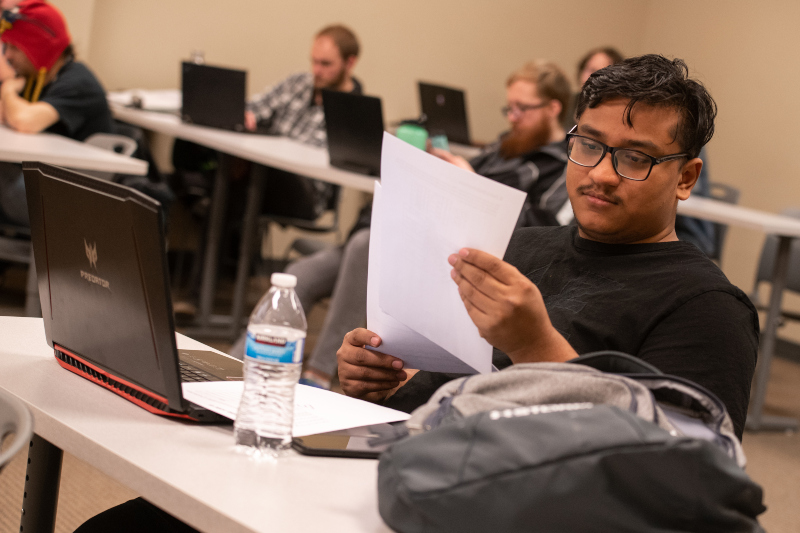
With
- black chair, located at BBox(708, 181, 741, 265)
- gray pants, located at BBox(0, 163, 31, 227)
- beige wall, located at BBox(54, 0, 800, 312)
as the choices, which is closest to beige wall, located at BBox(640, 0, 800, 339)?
beige wall, located at BBox(54, 0, 800, 312)

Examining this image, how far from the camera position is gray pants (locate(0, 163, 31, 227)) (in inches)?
119

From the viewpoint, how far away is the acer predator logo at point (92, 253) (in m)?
0.94

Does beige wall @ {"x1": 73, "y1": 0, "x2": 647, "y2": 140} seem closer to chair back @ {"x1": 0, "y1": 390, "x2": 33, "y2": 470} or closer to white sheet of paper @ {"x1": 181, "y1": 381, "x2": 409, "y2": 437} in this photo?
white sheet of paper @ {"x1": 181, "y1": 381, "x2": 409, "y2": 437}

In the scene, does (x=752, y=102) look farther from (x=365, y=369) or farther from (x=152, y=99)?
(x=365, y=369)

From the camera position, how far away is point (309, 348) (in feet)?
12.4

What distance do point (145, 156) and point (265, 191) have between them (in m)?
0.62

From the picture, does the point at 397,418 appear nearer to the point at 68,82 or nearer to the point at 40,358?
the point at 40,358

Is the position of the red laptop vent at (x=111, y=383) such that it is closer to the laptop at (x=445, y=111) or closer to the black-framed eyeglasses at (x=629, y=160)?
the black-framed eyeglasses at (x=629, y=160)

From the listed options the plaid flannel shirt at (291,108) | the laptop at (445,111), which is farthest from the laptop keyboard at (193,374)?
the laptop at (445,111)

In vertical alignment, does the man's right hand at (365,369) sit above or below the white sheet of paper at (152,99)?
above

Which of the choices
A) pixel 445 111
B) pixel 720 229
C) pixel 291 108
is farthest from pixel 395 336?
pixel 445 111

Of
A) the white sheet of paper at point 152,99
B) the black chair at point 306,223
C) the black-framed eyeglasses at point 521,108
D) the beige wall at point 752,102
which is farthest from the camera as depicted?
the beige wall at point 752,102

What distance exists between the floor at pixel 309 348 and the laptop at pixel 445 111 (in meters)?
1.44

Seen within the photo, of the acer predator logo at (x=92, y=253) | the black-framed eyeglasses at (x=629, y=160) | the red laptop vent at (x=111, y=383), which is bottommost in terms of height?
the red laptop vent at (x=111, y=383)
